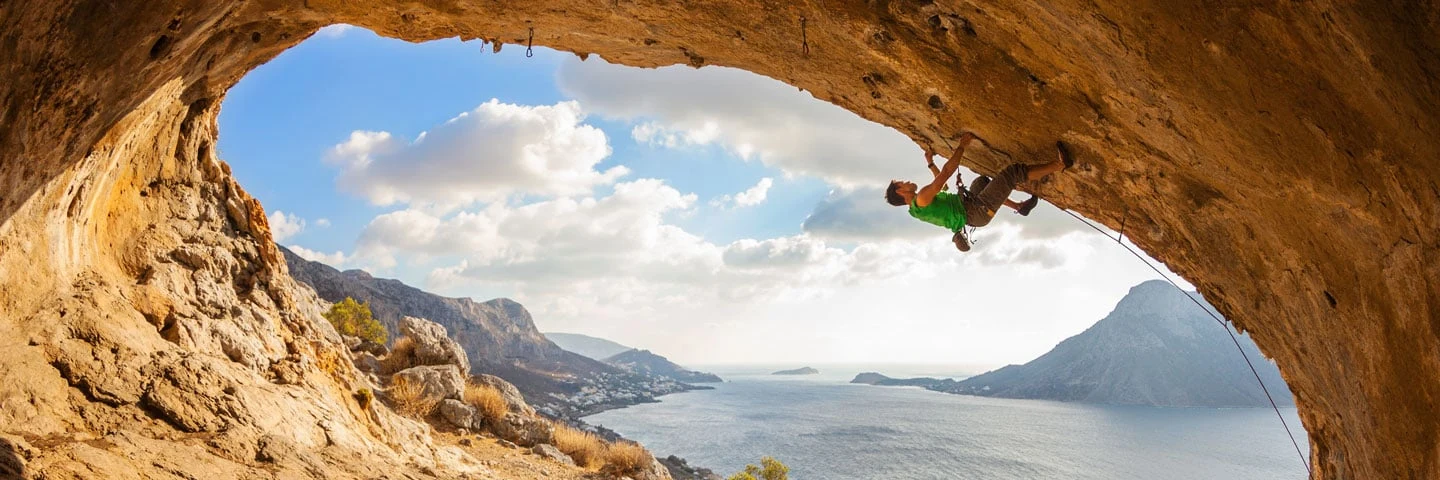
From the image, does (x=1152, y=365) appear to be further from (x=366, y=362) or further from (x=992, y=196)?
(x=992, y=196)

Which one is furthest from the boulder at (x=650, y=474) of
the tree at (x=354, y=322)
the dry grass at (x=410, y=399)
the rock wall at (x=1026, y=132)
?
the tree at (x=354, y=322)

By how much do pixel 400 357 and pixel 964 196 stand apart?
45.9 feet

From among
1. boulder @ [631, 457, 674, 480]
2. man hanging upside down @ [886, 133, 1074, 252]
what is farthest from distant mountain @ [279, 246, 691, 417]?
man hanging upside down @ [886, 133, 1074, 252]

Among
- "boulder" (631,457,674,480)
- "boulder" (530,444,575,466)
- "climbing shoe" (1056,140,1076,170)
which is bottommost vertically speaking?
"boulder" (631,457,674,480)

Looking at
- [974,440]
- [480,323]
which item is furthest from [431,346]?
[480,323]

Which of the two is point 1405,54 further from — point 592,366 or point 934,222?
point 592,366

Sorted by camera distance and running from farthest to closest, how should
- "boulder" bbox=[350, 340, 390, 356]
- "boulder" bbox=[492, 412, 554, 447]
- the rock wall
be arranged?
"boulder" bbox=[350, 340, 390, 356] → "boulder" bbox=[492, 412, 554, 447] → the rock wall

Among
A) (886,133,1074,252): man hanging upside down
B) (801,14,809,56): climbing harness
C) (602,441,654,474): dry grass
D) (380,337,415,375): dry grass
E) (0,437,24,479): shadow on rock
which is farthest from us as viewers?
(380,337,415,375): dry grass

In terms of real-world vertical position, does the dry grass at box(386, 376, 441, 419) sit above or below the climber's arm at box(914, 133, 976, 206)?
below

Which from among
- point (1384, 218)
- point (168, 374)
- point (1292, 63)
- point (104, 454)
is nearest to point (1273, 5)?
point (1292, 63)

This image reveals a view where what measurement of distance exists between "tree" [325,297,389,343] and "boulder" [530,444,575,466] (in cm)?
1147

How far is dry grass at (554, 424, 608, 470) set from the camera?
1405 centimetres

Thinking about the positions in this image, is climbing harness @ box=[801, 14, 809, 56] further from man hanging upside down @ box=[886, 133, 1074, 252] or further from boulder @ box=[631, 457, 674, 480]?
boulder @ box=[631, 457, 674, 480]

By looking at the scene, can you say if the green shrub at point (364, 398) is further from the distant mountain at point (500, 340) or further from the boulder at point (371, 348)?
the distant mountain at point (500, 340)
